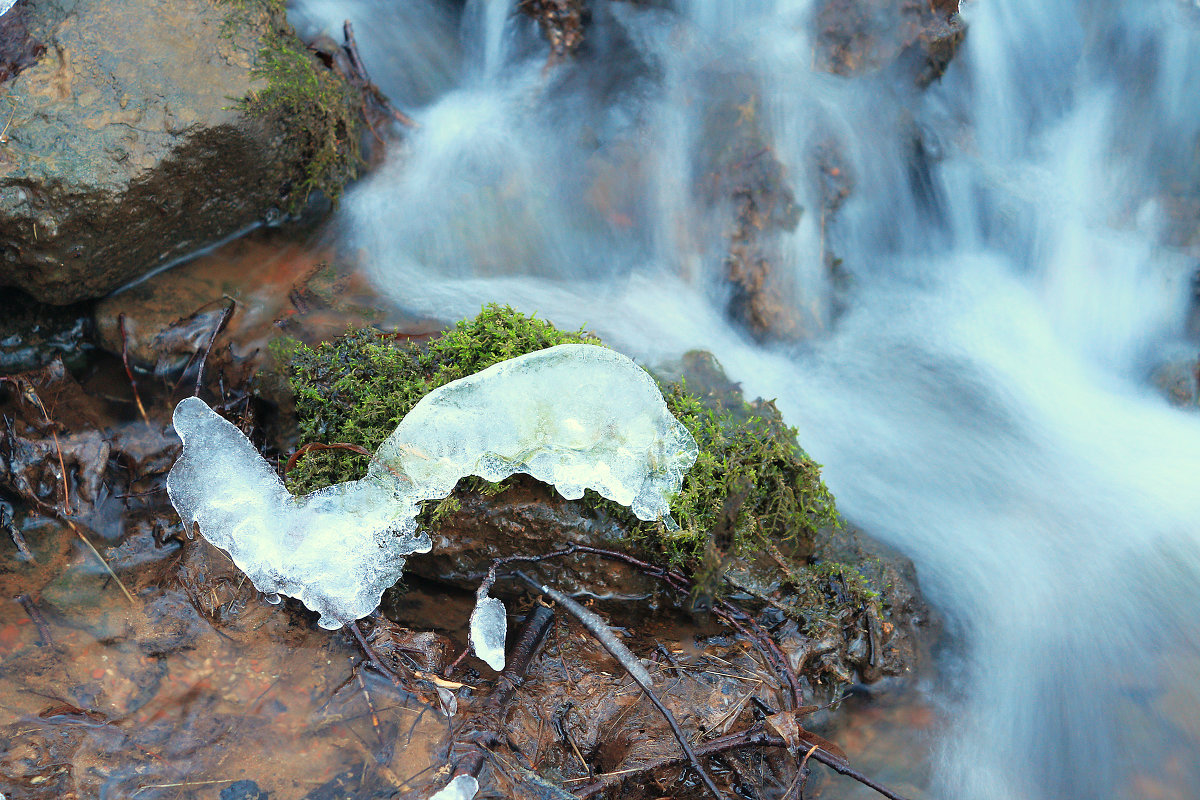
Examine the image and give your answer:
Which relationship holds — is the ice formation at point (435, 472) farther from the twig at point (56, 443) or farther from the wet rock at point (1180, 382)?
the wet rock at point (1180, 382)

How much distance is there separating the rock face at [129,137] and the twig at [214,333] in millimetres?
586

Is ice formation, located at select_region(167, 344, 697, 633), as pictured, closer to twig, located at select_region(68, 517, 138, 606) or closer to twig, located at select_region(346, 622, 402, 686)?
twig, located at select_region(346, 622, 402, 686)

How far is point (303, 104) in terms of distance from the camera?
5.07 m

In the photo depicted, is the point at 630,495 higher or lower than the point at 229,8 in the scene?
lower

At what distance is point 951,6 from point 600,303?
4.10m

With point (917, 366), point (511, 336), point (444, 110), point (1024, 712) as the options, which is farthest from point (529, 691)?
point (444, 110)

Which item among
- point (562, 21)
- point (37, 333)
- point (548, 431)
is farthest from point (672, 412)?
point (562, 21)

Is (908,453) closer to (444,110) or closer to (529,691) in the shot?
(529,691)

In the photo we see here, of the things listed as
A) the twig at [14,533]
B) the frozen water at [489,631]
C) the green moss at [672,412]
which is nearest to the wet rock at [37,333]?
the twig at [14,533]

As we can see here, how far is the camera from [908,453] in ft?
17.3

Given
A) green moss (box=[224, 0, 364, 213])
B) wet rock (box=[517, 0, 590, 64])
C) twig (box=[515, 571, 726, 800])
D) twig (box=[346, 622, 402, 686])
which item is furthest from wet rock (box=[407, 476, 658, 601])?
wet rock (box=[517, 0, 590, 64])

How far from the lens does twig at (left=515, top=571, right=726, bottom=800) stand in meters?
3.15

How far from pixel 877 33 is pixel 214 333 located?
5.52 metres

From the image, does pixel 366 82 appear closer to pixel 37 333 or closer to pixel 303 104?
pixel 303 104
